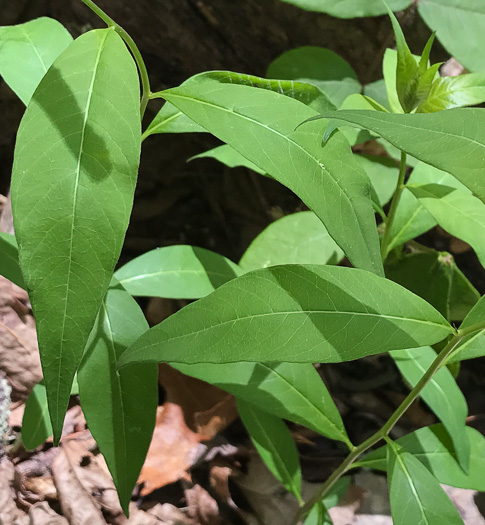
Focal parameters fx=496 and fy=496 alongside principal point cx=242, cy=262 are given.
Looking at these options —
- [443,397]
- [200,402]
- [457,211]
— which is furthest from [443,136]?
[200,402]

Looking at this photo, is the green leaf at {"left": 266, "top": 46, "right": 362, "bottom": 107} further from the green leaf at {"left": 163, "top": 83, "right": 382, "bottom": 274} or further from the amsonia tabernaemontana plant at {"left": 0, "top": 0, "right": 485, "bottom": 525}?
the green leaf at {"left": 163, "top": 83, "right": 382, "bottom": 274}

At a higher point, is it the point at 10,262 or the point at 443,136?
the point at 443,136

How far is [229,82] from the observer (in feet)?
2.67

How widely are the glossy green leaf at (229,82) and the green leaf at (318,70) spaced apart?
434 millimetres

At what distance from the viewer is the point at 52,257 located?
53 cm

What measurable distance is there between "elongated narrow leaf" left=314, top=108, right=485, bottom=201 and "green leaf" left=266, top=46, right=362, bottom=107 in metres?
0.82

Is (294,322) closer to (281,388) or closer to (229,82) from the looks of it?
(281,388)

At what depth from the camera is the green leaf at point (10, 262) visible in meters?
0.82

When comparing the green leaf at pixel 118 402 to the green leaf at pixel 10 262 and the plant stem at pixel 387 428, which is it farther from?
the plant stem at pixel 387 428

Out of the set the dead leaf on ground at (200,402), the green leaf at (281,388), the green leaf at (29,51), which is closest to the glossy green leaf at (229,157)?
the green leaf at (29,51)

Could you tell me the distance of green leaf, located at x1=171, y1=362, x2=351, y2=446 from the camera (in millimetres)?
851

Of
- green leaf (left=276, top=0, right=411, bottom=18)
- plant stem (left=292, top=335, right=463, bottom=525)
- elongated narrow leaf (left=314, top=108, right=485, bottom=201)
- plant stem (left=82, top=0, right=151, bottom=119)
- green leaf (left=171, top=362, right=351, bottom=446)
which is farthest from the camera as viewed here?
green leaf (left=276, top=0, right=411, bottom=18)

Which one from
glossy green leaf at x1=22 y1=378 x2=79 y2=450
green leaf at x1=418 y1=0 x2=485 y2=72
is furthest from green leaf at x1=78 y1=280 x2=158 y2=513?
green leaf at x1=418 y1=0 x2=485 y2=72

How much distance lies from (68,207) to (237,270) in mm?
545
